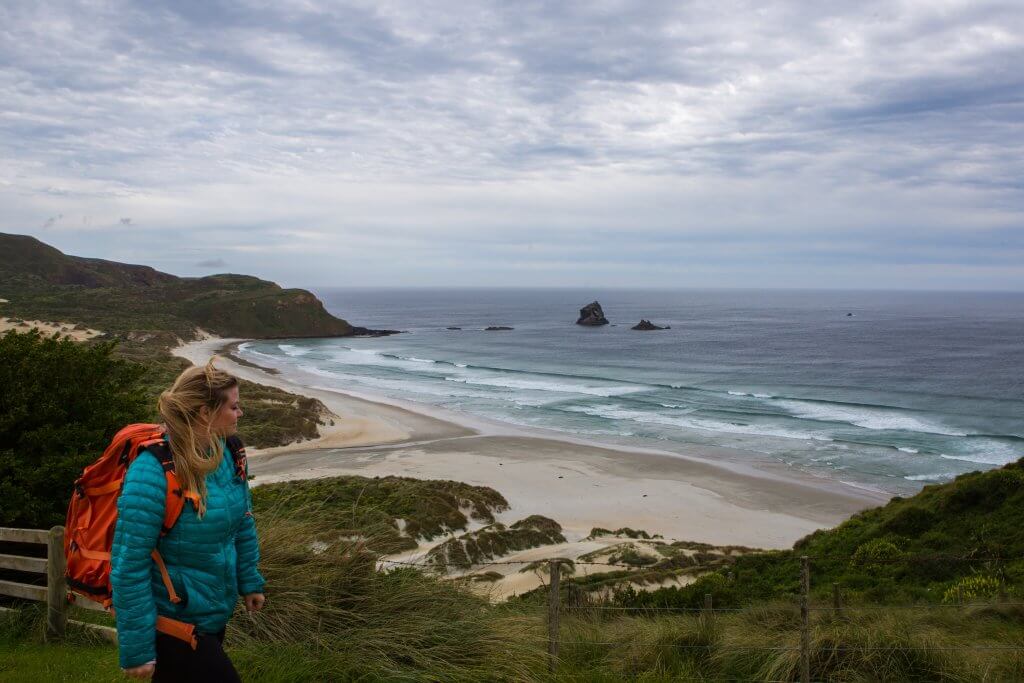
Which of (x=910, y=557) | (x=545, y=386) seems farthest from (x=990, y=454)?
(x=545, y=386)

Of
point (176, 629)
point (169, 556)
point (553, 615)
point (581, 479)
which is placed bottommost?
point (581, 479)

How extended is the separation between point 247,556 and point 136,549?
708 millimetres

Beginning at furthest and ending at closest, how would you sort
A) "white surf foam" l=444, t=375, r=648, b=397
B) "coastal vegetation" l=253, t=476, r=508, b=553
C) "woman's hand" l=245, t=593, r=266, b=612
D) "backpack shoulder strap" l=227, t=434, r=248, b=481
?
"white surf foam" l=444, t=375, r=648, b=397 < "coastal vegetation" l=253, t=476, r=508, b=553 < "woman's hand" l=245, t=593, r=266, b=612 < "backpack shoulder strap" l=227, t=434, r=248, b=481

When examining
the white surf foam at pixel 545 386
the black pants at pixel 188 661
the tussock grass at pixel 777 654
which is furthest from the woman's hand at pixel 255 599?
the white surf foam at pixel 545 386

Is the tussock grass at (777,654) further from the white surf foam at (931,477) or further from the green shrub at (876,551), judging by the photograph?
the white surf foam at (931,477)

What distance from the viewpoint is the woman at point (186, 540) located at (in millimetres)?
2621

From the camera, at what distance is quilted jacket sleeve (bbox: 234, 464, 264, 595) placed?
128 inches

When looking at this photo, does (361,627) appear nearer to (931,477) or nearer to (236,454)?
(236,454)

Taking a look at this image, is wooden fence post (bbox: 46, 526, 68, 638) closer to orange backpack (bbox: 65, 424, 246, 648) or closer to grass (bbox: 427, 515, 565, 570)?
orange backpack (bbox: 65, 424, 246, 648)

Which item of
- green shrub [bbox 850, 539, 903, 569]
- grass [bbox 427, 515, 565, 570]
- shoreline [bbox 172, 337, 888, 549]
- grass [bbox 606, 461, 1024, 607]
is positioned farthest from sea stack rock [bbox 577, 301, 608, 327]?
green shrub [bbox 850, 539, 903, 569]

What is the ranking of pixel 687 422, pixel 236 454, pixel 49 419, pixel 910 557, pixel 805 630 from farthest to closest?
pixel 687 422
pixel 910 557
pixel 49 419
pixel 805 630
pixel 236 454

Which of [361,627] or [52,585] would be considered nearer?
[361,627]

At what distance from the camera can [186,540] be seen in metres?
2.78

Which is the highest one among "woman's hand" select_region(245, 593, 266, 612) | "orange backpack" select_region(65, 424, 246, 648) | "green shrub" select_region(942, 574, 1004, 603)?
"orange backpack" select_region(65, 424, 246, 648)
